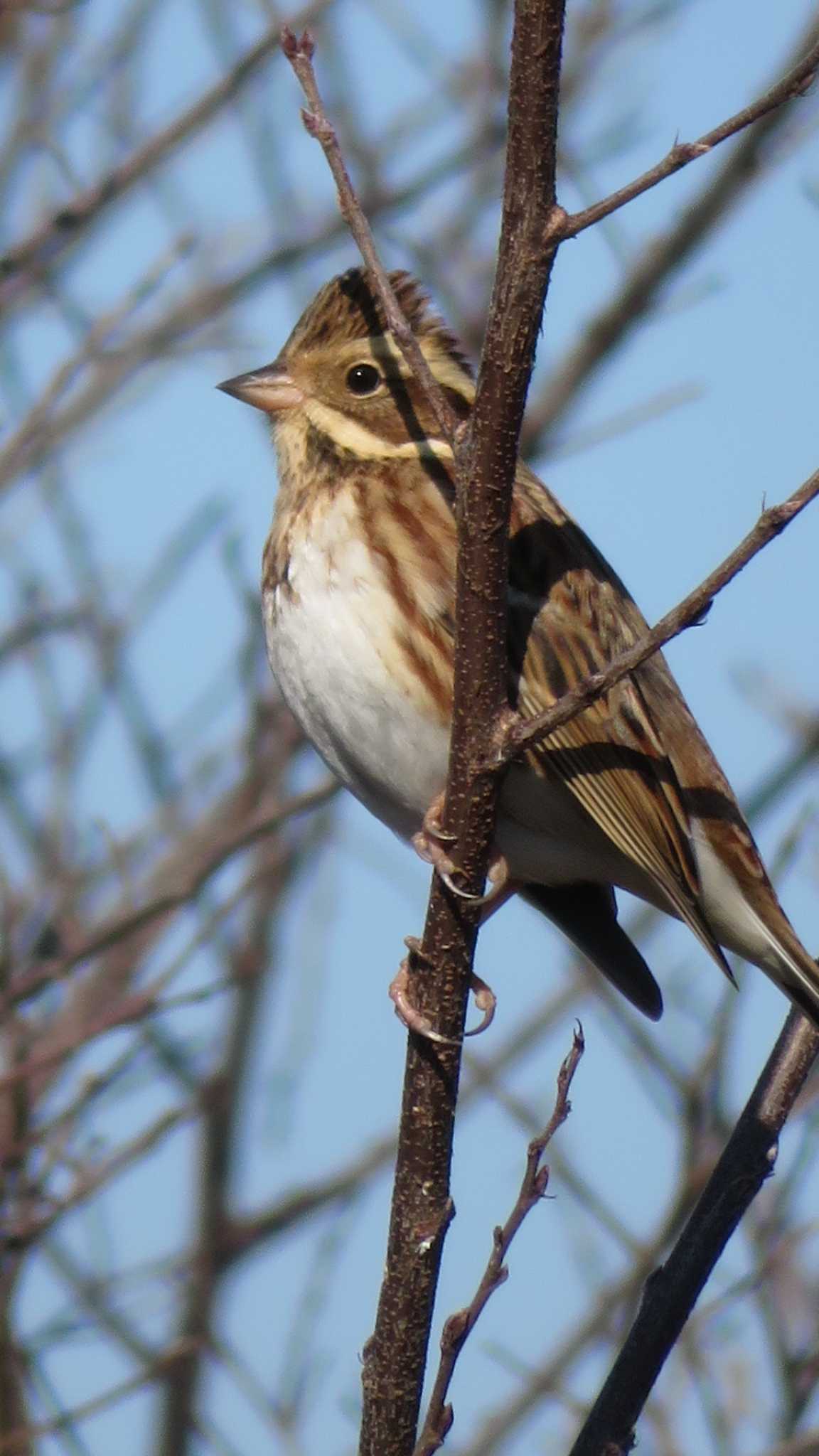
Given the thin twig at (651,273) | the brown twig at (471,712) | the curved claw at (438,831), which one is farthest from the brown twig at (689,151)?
the thin twig at (651,273)

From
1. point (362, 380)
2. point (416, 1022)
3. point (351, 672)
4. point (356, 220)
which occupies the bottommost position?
point (416, 1022)

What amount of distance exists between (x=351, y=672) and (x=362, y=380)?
0.93m

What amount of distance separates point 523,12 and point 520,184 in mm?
248

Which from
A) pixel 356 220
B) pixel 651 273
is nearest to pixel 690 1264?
pixel 356 220

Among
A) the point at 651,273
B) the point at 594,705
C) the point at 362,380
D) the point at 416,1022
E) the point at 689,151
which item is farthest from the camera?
the point at 651,273

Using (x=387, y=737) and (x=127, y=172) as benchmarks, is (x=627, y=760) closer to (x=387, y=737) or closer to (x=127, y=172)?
(x=387, y=737)

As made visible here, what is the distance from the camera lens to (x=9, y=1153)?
481cm

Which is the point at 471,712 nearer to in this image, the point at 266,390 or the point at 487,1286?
the point at 487,1286

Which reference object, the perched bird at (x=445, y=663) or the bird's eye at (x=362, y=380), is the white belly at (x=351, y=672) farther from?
the bird's eye at (x=362, y=380)

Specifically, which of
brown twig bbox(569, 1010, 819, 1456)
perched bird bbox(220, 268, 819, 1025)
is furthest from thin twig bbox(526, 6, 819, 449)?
brown twig bbox(569, 1010, 819, 1456)

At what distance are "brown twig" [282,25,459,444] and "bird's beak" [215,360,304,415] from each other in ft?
4.84

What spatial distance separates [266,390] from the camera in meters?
4.84

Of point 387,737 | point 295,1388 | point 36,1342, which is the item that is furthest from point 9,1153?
point 387,737

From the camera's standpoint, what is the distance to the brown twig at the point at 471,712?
2.84 meters
